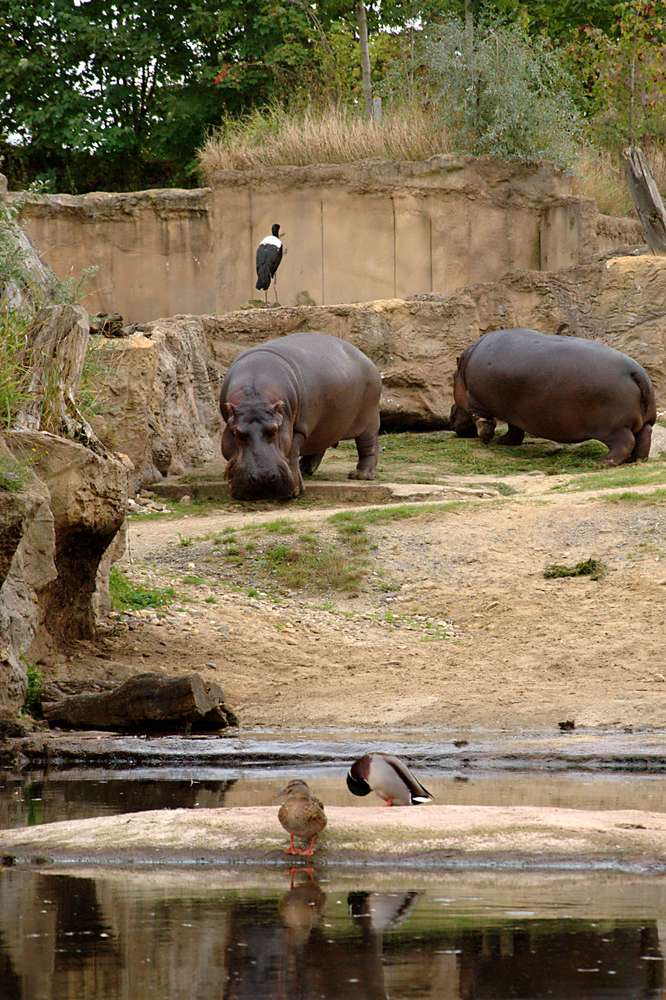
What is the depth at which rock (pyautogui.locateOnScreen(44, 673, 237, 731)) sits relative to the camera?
9367 millimetres

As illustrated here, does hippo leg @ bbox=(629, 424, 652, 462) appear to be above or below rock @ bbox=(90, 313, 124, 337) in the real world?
below

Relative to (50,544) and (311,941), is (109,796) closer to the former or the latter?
(50,544)

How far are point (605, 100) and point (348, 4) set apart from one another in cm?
431

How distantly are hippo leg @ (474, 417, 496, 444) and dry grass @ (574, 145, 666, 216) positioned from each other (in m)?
6.04

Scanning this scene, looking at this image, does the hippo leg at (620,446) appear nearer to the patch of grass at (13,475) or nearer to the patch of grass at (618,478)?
the patch of grass at (618,478)

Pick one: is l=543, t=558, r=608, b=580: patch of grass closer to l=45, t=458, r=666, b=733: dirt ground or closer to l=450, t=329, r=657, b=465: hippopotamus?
l=45, t=458, r=666, b=733: dirt ground

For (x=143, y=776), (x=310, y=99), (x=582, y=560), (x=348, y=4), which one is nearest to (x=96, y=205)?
(x=310, y=99)

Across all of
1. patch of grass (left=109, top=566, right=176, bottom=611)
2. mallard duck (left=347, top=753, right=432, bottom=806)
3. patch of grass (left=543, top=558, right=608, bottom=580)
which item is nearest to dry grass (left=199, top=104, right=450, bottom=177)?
patch of grass (left=543, top=558, right=608, bottom=580)

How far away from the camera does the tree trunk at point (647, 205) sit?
855 inches

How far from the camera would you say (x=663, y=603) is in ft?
38.3

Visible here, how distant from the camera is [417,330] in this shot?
64.7 ft

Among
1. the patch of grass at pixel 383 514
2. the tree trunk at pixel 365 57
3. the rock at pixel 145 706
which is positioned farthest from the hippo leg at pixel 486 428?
the rock at pixel 145 706

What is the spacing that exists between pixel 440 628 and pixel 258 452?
3443 mm

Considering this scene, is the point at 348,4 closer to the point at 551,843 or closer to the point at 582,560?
the point at 582,560
